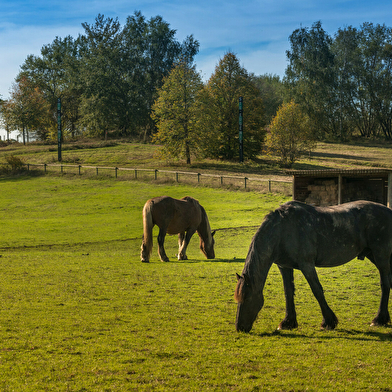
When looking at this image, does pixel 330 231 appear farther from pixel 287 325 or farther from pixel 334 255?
pixel 287 325

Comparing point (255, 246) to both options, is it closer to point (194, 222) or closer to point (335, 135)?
point (194, 222)

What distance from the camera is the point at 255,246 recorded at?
20.8 feet

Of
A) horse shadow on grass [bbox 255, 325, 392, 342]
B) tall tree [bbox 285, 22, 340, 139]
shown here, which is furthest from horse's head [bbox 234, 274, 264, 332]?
tall tree [bbox 285, 22, 340, 139]

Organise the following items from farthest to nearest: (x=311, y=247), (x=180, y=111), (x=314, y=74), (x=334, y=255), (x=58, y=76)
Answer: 1. (x=58, y=76)
2. (x=314, y=74)
3. (x=180, y=111)
4. (x=334, y=255)
5. (x=311, y=247)

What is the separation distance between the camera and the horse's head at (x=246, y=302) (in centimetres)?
613

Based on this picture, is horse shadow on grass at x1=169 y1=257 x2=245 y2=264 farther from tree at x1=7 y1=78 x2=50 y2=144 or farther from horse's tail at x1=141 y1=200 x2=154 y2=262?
tree at x1=7 y1=78 x2=50 y2=144

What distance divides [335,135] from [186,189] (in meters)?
50.0

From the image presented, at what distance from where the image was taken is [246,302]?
6.16 meters

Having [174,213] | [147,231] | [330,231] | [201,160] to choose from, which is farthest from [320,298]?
[201,160]

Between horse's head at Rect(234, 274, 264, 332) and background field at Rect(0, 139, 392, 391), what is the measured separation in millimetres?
183

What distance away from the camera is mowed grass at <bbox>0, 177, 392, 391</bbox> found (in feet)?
15.6

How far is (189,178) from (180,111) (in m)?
13.4

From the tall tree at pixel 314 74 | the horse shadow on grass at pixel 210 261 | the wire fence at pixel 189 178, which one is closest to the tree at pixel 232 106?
the wire fence at pixel 189 178

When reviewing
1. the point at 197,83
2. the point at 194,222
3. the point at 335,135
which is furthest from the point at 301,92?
the point at 194,222
